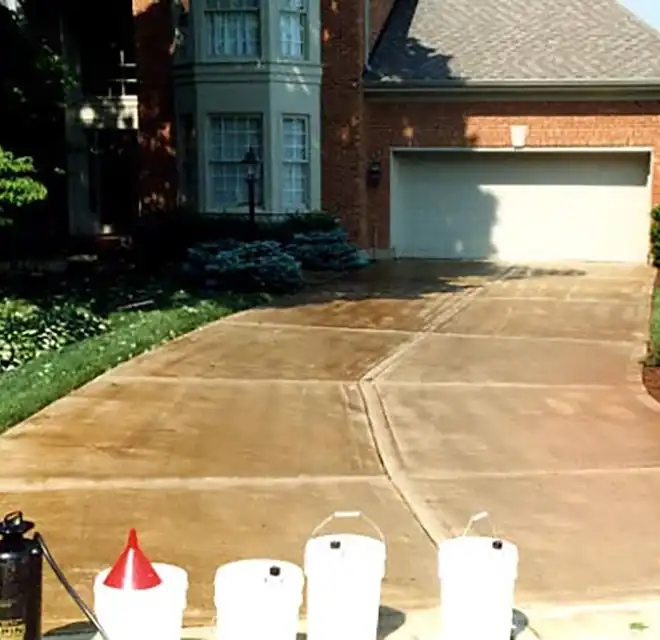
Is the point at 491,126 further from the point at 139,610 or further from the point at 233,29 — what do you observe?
the point at 139,610

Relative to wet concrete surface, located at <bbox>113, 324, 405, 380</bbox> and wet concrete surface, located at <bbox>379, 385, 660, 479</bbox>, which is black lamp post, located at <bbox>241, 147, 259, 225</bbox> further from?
wet concrete surface, located at <bbox>379, 385, 660, 479</bbox>

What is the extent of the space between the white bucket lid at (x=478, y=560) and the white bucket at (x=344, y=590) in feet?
0.92

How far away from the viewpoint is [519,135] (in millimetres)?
21422

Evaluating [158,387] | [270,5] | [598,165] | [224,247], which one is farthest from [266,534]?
[598,165]

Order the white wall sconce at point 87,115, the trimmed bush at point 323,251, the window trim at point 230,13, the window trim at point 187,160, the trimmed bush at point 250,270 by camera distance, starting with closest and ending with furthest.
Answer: the trimmed bush at point 250,270 → the trimmed bush at point 323,251 → the window trim at point 230,13 → the window trim at point 187,160 → the white wall sconce at point 87,115

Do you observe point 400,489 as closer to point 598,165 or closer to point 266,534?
point 266,534

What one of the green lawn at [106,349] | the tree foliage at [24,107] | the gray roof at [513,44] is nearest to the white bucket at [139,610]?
the green lawn at [106,349]

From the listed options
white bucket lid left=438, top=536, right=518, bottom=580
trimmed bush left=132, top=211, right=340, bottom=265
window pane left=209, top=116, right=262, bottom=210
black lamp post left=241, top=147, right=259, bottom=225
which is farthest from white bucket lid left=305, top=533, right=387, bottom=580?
window pane left=209, top=116, right=262, bottom=210

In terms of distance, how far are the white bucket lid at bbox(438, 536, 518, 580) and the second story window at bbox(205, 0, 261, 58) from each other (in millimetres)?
16671

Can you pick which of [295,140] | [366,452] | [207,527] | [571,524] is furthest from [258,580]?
[295,140]

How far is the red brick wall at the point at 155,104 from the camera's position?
21.4m

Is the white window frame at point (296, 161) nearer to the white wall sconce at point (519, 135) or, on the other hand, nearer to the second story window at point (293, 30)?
the second story window at point (293, 30)

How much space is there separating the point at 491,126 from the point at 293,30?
4124 millimetres

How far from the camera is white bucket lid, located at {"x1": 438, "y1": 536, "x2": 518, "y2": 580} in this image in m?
4.57
